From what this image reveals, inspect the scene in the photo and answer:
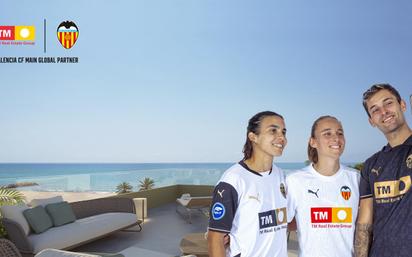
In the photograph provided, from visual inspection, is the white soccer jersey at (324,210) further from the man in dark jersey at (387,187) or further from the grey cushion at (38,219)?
the grey cushion at (38,219)

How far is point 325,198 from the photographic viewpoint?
1.79 meters

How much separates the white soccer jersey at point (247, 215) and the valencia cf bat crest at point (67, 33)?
8858mm

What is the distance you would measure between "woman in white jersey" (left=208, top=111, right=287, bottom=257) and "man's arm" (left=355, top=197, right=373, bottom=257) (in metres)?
0.38

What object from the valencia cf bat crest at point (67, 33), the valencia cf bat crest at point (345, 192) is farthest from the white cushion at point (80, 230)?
the valencia cf bat crest at point (67, 33)

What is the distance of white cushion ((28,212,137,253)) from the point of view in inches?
180

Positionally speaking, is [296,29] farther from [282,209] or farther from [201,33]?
[282,209]

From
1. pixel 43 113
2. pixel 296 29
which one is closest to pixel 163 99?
pixel 43 113

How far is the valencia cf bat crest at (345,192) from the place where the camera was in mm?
1802

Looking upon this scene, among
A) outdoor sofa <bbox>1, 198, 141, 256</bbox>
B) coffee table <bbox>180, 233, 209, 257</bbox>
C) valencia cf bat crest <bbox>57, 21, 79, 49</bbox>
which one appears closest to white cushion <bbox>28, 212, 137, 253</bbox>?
outdoor sofa <bbox>1, 198, 141, 256</bbox>

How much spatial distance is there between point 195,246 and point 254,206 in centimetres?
314

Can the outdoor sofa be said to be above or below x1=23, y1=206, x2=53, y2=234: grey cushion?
below

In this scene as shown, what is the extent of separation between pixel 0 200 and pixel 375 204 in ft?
18.5

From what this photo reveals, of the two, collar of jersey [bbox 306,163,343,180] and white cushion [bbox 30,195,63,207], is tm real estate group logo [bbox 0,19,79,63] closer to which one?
white cushion [bbox 30,195,63,207]

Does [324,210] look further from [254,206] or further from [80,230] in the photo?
[80,230]
